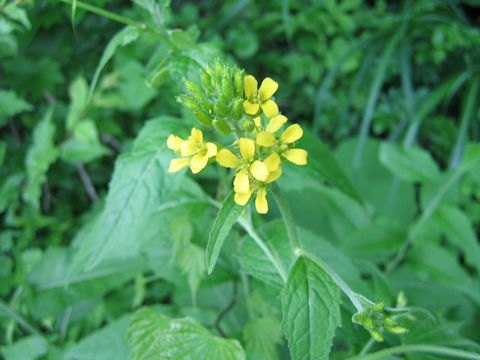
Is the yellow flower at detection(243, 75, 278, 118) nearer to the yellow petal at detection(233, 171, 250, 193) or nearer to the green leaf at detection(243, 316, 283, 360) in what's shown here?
the yellow petal at detection(233, 171, 250, 193)

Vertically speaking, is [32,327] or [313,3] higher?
[313,3]

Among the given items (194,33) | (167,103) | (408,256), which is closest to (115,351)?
(194,33)

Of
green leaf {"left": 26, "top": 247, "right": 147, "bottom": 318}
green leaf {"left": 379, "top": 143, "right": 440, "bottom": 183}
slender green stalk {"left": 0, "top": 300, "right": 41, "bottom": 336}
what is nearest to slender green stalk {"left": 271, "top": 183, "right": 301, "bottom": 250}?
green leaf {"left": 26, "top": 247, "right": 147, "bottom": 318}

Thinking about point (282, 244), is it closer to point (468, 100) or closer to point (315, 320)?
point (315, 320)

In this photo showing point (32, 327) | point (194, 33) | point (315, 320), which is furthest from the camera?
point (32, 327)

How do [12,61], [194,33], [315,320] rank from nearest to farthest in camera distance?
[315,320] → [194,33] → [12,61]

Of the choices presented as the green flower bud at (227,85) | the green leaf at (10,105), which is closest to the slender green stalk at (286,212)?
the green flower bud at (227,85)

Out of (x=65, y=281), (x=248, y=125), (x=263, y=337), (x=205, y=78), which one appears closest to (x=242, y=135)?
(x=248, y=125)
